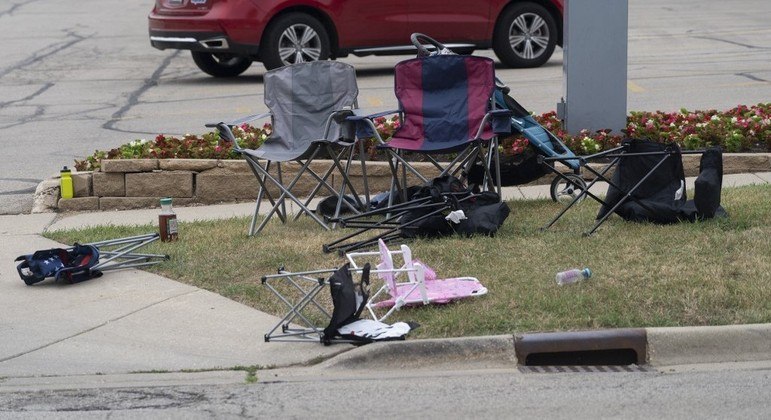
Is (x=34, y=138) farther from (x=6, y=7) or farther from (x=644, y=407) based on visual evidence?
(x=6, y=7)

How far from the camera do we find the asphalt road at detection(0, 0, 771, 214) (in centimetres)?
1296

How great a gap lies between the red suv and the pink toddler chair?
9.04 meters

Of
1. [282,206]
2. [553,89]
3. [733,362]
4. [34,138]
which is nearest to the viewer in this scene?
[733,362]

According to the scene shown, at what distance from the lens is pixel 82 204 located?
33.3ft

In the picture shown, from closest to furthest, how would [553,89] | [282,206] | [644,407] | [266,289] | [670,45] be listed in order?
[644,407] < [266,289] < [282,206] < [553,89] < [670,45]

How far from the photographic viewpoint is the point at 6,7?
93.2ft

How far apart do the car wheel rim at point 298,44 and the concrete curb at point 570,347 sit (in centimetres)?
1017

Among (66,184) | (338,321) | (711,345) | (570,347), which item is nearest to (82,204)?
(66,184)

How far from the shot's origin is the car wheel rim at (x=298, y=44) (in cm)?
1595

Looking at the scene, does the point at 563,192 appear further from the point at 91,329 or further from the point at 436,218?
the point at 91,329

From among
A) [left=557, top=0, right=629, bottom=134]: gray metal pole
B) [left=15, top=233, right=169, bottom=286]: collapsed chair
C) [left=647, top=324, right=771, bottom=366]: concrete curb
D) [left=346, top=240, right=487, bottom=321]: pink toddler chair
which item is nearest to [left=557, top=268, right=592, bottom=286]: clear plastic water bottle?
[left=346, top=240, right=487, bottom=321]: pink toddler chair

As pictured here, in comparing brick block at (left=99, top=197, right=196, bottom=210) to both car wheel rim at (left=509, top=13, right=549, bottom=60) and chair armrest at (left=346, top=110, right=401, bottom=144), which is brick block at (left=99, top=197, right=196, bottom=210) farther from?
car wheel rim at (left=509, top=13, right=549, bottom=60)

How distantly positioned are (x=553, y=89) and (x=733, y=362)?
9.09 m

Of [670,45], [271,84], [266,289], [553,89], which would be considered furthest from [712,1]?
[266,289]
